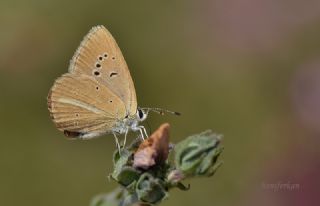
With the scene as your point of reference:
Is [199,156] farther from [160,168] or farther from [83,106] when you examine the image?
[83,106]

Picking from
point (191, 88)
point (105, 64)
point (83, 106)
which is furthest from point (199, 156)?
point (191, 88)

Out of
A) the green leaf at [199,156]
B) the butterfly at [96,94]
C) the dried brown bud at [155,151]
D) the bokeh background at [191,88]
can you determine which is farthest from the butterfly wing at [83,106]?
the bokeh background at [191,88]

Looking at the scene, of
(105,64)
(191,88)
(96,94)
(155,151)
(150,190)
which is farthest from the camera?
(191,88)

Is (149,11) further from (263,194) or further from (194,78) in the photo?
(263,194)

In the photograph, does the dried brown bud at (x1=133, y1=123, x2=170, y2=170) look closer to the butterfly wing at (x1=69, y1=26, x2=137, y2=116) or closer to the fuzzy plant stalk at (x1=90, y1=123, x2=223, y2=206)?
Answer: the fuzzy plant stalk at (x1=90, y1=123, x2=223, y2=206)

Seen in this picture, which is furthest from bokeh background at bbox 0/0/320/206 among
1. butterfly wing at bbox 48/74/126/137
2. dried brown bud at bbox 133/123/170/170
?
dried brown bud at bbox 133/123/170/170

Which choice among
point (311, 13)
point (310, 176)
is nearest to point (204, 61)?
point (311, 13)

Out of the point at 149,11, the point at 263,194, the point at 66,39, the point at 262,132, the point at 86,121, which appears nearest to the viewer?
the point at 86,121
